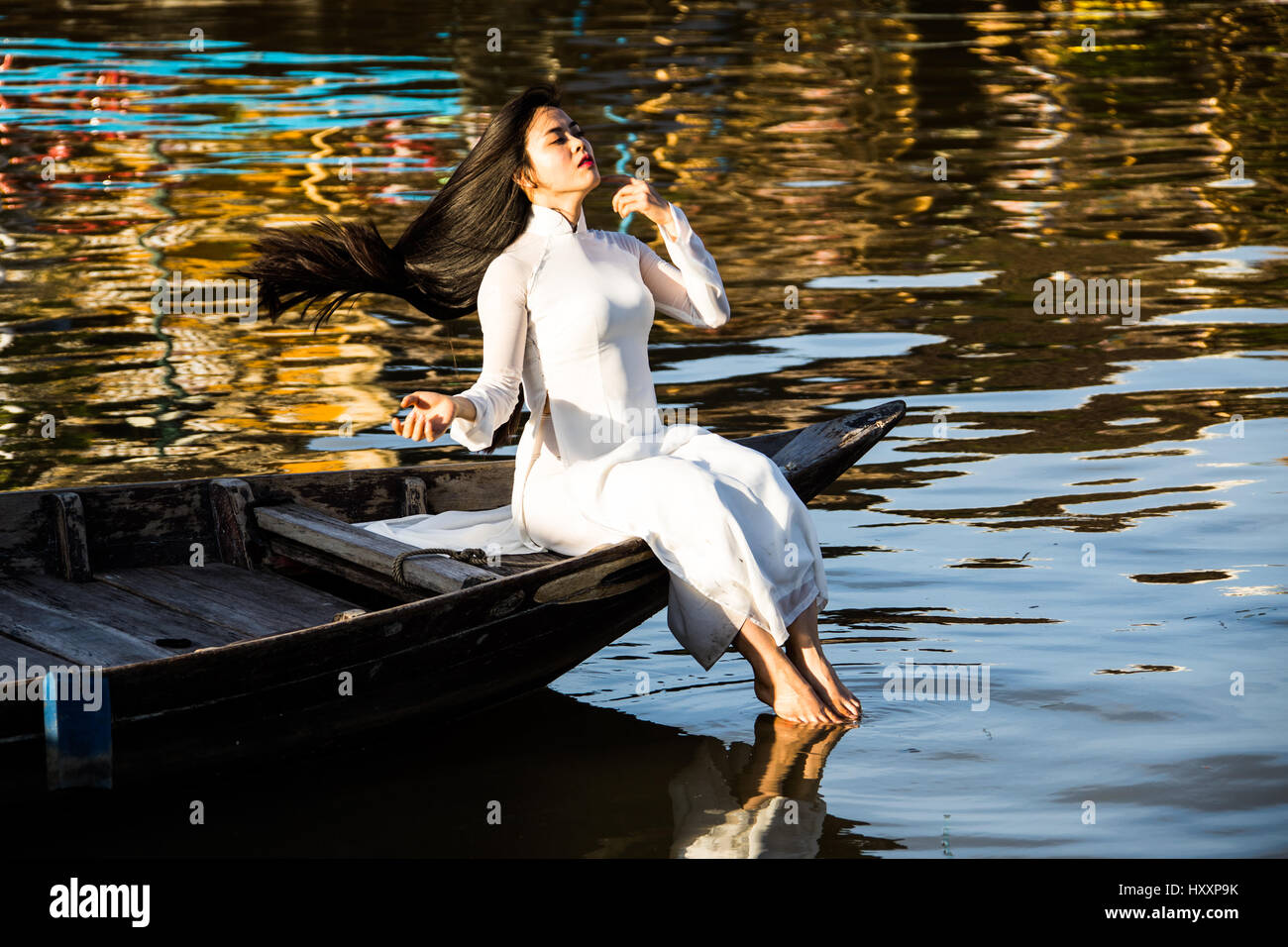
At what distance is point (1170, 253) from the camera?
532 inches

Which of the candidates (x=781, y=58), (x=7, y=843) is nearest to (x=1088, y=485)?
(x=7, y=843)

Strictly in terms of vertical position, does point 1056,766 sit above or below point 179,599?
below

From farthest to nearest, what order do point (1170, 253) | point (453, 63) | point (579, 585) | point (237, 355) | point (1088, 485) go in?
1. point (453, 63)
2. point (1170, 253)
3. point (237, 355)
4. point (1088, 485)
5. point (579, 585)

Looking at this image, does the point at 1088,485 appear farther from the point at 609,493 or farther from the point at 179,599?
the point at 179,599

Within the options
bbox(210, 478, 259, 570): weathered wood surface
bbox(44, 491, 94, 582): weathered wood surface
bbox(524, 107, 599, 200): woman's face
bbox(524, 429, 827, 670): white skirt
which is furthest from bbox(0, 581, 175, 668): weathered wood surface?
bbox(524, 107, 599, 200): woman's face

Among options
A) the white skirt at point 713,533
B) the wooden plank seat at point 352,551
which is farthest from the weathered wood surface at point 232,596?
the white skirt at point 713,533

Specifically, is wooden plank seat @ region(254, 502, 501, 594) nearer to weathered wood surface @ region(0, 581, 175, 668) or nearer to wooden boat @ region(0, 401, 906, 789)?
wooden boat @ region(0, 401, 906, 789)

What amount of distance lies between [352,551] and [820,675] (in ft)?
5.40

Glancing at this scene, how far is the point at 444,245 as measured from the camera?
6.46 meters

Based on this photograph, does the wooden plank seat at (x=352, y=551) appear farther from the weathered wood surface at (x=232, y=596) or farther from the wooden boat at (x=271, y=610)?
the weathered wood surface at (x=232, y=596)

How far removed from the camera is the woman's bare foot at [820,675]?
6.19 metres

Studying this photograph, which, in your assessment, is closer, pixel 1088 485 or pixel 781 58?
pixel 1088 485

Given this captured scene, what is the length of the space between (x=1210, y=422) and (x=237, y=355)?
6.03 meters

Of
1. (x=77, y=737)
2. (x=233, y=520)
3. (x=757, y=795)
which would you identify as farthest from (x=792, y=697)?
(x=77, y=737)
